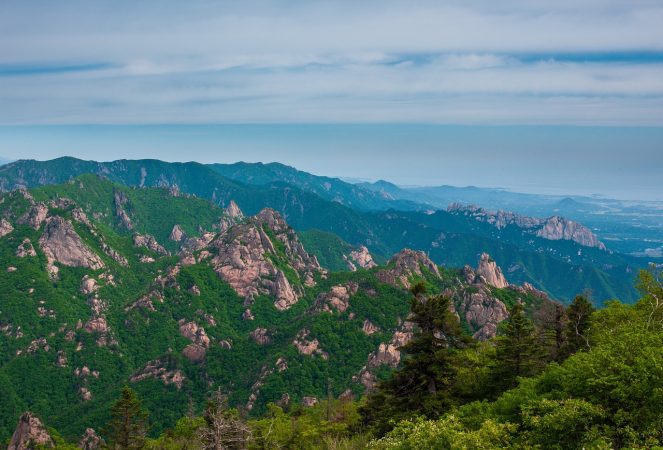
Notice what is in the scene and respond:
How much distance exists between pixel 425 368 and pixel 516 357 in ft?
38.7

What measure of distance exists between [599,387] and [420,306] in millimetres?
26017

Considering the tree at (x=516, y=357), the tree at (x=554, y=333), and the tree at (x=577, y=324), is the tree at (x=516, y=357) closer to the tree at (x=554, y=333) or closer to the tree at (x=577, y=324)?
the tree at (x=577, y=324)

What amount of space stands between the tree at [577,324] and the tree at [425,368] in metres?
16.4

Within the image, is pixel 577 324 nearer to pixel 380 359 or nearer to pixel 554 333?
pixel 554 333

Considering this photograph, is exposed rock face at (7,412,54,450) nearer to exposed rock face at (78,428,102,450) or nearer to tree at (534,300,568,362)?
exposed rock face at (78,428,102,450)

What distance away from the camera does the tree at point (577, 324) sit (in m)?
72.5

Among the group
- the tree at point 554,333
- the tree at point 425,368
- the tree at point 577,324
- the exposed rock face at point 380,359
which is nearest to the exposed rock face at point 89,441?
the exposed rock face at point 380,359

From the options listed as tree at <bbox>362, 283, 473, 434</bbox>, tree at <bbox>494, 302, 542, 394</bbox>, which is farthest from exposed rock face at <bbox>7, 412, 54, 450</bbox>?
tree at <bbox>494, 302, 542, 394</bbox>

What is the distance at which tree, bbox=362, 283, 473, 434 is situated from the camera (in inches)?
2574

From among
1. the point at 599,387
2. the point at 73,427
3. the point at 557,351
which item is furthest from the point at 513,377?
the point at 73,427

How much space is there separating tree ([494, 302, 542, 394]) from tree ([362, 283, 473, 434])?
5443 millimetres

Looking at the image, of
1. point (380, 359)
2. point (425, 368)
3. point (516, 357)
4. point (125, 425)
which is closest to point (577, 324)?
point (516, 357)

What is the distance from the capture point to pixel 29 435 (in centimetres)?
13462

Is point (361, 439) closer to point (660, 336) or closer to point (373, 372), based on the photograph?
point (660, 336)
